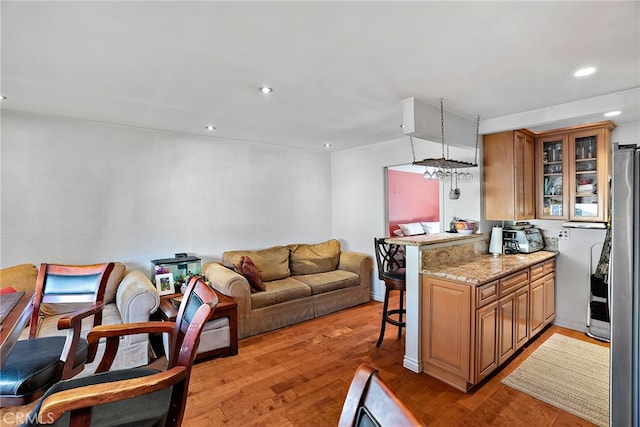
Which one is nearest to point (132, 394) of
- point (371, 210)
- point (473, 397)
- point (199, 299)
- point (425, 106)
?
point (199, 299)

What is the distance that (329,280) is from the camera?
4.34 metres

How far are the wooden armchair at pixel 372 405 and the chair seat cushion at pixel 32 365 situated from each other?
1.55 metres

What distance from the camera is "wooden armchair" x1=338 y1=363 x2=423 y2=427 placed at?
24.5 inches

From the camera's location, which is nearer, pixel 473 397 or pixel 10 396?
pixel 10 396

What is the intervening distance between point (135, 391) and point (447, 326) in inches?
91.1

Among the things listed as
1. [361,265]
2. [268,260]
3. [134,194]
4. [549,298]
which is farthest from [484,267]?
[134,194]

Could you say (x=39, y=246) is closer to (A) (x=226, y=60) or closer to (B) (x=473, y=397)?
(A) (x=226, y=60)

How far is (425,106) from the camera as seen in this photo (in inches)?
113

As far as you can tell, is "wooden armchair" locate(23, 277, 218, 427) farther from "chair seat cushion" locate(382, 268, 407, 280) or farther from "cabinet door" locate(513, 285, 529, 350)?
"cabinet door" locate(513, 285, 529, 350)

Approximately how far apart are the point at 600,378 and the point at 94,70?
4.62m

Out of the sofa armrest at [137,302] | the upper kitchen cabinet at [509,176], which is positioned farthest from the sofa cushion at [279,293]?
the upper kitchen cabinet at [509,176]

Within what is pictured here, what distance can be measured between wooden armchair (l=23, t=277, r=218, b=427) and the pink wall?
491cm

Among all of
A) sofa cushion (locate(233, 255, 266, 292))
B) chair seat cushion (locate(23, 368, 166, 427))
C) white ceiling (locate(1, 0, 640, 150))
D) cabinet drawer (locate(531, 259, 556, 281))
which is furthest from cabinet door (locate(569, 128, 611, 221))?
chair seat cushion (locate(23, 368, 166, 427))

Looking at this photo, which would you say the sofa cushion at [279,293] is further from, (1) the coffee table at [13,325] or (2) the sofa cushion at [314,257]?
(1) the coffee table at [13,325]
